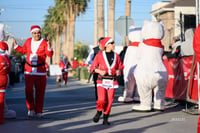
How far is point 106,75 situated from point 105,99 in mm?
472

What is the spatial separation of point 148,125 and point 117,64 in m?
1.34

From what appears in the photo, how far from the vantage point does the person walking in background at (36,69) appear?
31.6 ft

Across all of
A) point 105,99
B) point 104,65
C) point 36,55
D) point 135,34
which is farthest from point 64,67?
point 105,99

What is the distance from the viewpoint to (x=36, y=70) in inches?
379

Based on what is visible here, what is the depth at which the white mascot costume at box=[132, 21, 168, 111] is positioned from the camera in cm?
1073

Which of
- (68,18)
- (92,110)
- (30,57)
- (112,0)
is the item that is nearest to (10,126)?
(30,57)

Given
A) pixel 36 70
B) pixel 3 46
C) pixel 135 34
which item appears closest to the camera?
pixel 3 46

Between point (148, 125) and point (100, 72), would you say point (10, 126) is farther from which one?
point (148, 125)

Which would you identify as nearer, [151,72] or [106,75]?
[106,75]

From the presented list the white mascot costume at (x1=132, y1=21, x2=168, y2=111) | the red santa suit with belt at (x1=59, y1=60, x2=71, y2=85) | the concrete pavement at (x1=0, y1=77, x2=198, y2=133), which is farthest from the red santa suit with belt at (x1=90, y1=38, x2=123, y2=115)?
the red santa suit with belt at (x1=59, y1=60, x2=71, y2=85)

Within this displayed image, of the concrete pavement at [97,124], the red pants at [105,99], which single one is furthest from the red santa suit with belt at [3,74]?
the red pants at [105,99]

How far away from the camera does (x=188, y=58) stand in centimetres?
1152

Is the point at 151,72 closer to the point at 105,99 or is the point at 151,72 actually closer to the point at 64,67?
the point at 105,99

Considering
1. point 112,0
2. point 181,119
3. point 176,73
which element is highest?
point 112,0
